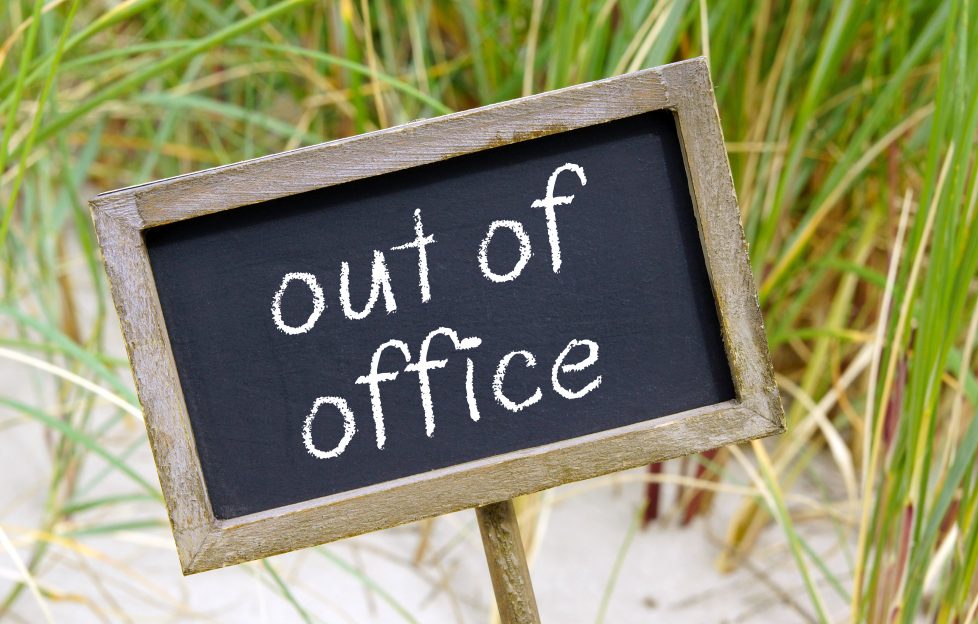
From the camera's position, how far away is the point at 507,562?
1.76 feet

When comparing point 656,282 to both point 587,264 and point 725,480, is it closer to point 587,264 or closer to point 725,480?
point 587,264

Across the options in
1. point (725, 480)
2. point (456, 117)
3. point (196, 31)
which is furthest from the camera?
point (196, 31)

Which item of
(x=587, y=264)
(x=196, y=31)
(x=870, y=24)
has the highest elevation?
(x=196, y=31)

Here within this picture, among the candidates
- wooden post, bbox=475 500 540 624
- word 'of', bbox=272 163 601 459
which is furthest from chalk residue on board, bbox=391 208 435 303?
wooden post, bbox=475 500 540 624

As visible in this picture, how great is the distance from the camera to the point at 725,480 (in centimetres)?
103

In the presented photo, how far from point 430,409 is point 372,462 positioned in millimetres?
43

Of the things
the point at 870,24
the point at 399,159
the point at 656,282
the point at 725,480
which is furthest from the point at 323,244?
the point at 870,24

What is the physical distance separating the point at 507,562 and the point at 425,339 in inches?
5.9

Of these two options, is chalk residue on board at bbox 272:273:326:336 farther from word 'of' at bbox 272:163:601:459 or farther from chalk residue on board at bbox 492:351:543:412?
chalk residue on board at bbox 492:351:543:412

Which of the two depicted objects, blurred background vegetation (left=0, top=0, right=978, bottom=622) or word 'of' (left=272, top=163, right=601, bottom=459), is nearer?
word 'of' (left=272, top=163, right=601, bottom=459)

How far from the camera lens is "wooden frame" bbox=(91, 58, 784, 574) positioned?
0.47 metres

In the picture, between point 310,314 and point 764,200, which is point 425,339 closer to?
point 310,314

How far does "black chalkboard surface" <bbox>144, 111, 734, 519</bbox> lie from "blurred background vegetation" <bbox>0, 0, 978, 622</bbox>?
0.17 meters

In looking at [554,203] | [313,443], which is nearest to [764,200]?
[554,203]
